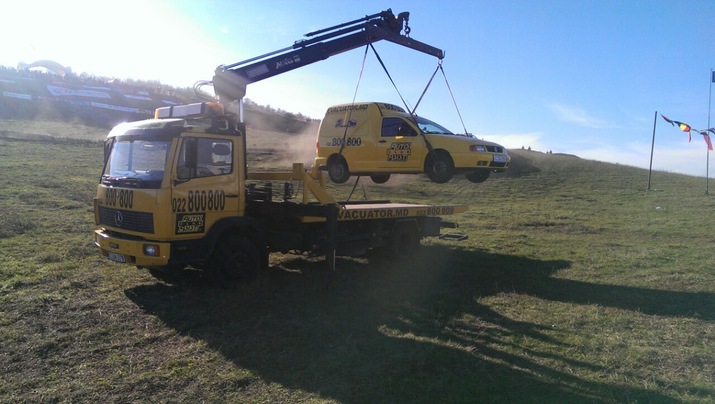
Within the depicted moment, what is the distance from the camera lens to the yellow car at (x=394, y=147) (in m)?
9.42

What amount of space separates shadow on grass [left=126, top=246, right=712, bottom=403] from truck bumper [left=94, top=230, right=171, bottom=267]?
0.62 metres

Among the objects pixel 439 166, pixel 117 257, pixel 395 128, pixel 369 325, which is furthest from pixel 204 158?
pixel 439 166

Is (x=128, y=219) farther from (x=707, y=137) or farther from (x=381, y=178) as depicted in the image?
(x=707, y=137)

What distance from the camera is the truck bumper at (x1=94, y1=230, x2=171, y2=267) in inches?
267

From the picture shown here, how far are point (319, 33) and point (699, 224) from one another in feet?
46.3

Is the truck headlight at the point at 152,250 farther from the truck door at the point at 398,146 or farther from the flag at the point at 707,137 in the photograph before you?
the flag at the point at 707,137

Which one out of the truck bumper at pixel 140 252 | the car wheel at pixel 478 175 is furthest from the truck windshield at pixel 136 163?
the car wheel at pixel 478 175

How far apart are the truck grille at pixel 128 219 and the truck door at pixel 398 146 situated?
15.5 ft

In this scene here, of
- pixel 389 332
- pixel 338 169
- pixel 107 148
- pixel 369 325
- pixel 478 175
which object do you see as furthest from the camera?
pixel 338 169

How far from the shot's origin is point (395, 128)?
389 inches

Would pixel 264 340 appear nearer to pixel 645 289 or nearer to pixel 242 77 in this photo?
pixel 242 77

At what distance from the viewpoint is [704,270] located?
975 cm

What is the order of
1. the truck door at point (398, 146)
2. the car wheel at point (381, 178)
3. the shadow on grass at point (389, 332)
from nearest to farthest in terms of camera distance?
the shadow on grass at point (389, 332), the truck door at point (398, 146), the car wheel at point (381, 178)

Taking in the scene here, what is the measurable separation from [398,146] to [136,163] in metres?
4.77
